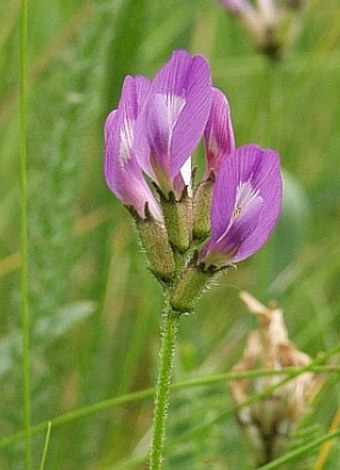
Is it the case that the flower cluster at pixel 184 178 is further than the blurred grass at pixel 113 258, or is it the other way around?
the blurred grass at pixel 113 258

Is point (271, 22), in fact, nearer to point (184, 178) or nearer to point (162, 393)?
point (184, 178)

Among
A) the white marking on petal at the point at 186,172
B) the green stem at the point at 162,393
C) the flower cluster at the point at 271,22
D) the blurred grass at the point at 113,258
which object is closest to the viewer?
the green stem at the point at 162,393

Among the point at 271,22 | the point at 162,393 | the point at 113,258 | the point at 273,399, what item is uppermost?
the point at 271,22

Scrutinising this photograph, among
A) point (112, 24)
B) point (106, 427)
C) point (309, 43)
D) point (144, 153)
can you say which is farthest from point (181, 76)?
point (309, 43)

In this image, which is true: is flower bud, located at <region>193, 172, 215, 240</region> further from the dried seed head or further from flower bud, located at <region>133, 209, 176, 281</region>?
the dried seed head

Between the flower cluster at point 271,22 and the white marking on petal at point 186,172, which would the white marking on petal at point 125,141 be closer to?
the white marking on petal at point 186,172

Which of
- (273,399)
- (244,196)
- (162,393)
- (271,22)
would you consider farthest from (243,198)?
(271,22)

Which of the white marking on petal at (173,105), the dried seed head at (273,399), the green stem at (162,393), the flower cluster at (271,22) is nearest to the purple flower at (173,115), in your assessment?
the white marking on petal at (173,105)
